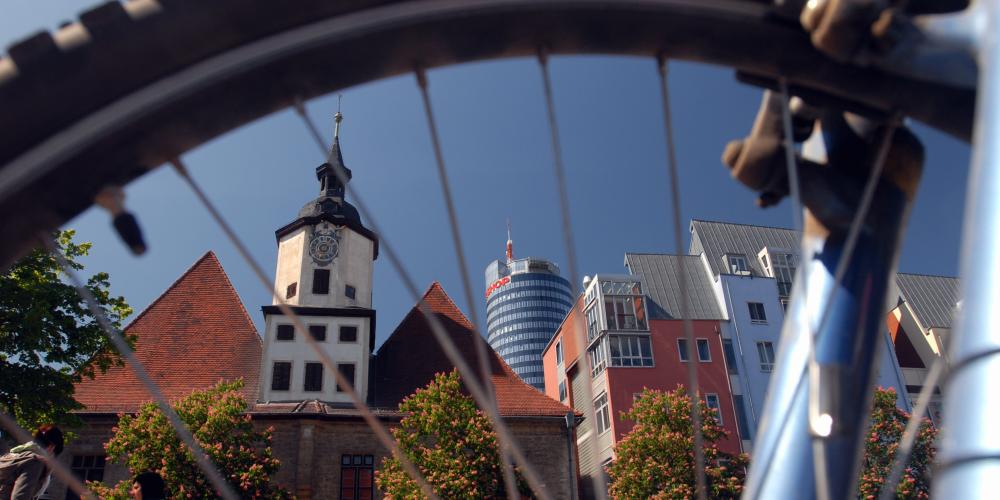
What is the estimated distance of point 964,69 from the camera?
8.00 feet

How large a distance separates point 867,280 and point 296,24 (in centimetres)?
202

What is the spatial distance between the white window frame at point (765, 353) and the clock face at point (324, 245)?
21.8 metres

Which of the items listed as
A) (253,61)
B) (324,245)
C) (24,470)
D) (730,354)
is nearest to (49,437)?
(24,470)

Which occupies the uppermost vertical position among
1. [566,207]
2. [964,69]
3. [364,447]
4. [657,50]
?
[364,447]

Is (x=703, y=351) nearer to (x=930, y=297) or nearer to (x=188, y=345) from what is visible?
(x=930, y=297)

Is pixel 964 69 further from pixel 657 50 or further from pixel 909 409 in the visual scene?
pixel 909 409

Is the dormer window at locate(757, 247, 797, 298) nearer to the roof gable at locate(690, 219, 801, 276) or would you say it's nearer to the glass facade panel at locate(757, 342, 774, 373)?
the roof gable at locate(690, 219, 801, 276)

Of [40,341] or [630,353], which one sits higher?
[630,353]

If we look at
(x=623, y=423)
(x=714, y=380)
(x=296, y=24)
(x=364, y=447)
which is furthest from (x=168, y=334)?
(x=296, y=24)

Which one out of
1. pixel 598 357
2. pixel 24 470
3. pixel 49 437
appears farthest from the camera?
pixel 598 357

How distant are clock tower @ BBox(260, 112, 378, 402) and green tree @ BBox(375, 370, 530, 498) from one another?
216 inches

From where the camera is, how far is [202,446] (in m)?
23.4

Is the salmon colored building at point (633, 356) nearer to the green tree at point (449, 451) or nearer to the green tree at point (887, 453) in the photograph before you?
the green tree at point (887, 453)

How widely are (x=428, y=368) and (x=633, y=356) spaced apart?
412 inches
